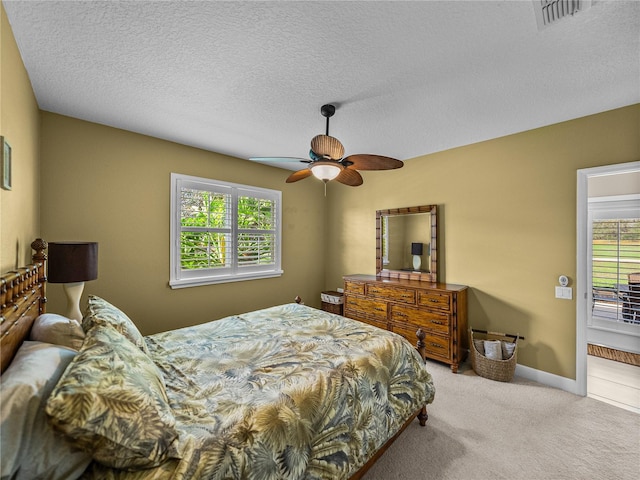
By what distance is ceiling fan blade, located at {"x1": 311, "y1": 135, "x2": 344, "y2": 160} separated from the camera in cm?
215

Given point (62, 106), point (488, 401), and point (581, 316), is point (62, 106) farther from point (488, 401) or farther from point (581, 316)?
point (581, 316)

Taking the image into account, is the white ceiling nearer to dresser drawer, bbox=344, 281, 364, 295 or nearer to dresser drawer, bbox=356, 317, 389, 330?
dresser drawer, bbox=344, 281, 364, 295

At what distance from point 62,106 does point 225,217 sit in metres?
1.91

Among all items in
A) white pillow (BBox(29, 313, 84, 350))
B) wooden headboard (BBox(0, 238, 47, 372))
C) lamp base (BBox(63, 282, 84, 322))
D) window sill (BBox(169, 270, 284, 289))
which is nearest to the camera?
wooden headboard (BBox(0, 238, 47, 372))

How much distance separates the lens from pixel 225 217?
3846 mm

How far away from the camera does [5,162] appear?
1.48 metres

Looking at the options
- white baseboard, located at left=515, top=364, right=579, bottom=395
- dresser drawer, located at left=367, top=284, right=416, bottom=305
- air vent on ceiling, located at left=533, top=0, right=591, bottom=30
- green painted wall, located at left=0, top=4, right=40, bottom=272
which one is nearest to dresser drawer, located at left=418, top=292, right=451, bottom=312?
dresser drawer, located at left=367, top=284, right=416, bottom=305

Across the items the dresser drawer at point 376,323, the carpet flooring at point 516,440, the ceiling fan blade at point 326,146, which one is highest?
the ceiling fan blade at point 326,146

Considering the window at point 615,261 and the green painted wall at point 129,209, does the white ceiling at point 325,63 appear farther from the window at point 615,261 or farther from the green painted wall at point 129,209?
the window at point 615,261

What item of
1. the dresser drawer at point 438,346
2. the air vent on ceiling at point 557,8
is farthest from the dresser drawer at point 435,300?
the air vent on ceiling at point 557,8

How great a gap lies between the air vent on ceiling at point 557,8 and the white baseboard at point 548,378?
3.08 m

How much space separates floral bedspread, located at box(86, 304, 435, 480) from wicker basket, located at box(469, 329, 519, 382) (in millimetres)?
1187

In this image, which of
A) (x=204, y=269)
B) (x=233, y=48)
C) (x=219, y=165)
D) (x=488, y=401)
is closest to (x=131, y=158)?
(x=219, y=165)

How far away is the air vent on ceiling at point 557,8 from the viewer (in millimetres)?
1379
